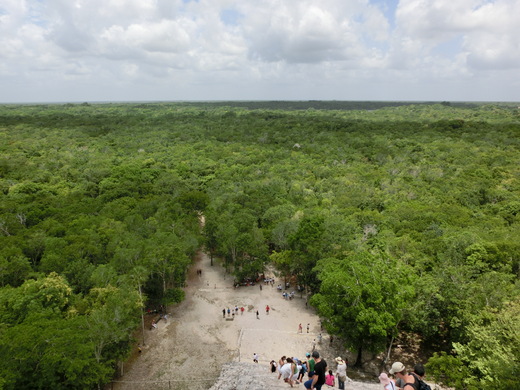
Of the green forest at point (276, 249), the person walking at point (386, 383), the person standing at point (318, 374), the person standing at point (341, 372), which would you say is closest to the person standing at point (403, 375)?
the person walking at point (386, 383)

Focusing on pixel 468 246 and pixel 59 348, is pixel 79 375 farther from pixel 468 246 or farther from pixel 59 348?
pixel 468 246

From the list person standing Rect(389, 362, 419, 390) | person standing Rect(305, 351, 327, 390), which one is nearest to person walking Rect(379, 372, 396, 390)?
person standing Rect(389, 362, 419, 390)

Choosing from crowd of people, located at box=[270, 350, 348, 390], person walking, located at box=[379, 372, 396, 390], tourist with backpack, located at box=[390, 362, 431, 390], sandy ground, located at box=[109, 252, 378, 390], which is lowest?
sandy ground, located at box=[109, 252, 378, 390]

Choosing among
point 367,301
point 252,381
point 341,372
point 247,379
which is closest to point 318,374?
point 341,372

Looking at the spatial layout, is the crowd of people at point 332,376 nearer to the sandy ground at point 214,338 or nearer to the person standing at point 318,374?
the person standing at point 318,374

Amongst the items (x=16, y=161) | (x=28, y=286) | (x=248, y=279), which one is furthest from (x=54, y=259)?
(x=16, y=161)

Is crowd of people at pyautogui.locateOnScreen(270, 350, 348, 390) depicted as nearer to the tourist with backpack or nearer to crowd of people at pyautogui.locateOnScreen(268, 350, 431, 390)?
crowd of people at pyautogui.locateOnScreen(268, 350, 431, 390)
